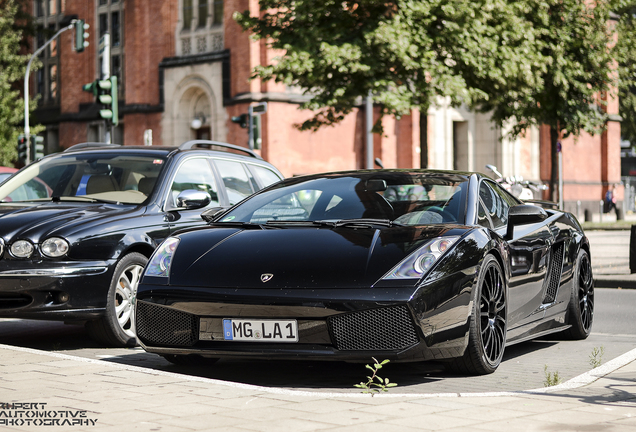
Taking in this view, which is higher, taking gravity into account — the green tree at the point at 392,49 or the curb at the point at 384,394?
the green tree at the point at 392,49

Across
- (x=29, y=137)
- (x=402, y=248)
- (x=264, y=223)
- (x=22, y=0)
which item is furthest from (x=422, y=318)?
(x=22, y=0)

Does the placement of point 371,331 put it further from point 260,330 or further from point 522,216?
point 522,216

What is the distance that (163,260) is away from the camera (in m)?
5.77

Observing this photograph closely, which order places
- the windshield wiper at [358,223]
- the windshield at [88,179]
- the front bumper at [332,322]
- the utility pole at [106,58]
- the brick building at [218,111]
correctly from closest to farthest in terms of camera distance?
the front bumper at [332,322] < the windshield wiper at [358,223] < the windshield at [88,179] < the utility pole at [106,58] < the brick building at [218,111]

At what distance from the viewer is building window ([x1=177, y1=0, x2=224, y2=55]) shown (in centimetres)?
3853

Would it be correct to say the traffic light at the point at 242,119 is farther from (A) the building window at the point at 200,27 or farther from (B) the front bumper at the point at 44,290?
(B) the front bumper at the point at 44,290

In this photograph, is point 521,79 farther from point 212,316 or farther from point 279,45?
point 212,316

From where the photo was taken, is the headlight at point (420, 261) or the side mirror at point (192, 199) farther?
the side mirror at point (192, 199)

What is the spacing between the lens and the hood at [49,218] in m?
7.01

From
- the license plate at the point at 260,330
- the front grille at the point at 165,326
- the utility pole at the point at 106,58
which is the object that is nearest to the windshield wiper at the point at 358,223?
the license plate at the point at 260,330

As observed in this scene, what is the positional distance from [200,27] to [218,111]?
3975mm

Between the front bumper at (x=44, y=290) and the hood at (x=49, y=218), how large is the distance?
9.0 inches

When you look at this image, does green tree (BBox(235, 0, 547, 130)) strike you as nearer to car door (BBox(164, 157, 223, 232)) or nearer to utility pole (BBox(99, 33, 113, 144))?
utility pole (BBox(99, 33, 113, 144))

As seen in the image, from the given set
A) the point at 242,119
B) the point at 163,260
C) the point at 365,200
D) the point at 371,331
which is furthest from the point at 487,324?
the point at 242,119
